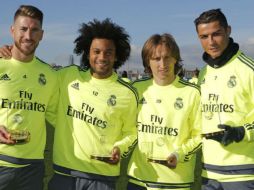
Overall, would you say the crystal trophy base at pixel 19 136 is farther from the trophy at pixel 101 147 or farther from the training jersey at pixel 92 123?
the trophy at pixel 101 147

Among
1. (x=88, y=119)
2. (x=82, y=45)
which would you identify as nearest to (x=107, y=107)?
(x=88, y=119)

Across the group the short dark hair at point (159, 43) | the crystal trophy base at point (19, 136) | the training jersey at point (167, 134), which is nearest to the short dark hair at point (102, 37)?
the short dark hair at point (159, 43)

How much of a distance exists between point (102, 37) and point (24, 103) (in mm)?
1171

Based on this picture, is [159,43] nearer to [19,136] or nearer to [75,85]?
[75,85]

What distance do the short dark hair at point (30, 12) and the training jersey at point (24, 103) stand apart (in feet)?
1.61

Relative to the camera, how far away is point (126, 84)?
508cm

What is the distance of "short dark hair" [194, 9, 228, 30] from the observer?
4.84 metres

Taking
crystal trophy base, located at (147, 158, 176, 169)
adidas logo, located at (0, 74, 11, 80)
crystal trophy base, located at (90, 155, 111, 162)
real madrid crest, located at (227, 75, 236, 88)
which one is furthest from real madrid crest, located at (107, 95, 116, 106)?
real madrid crest, located at (227, 75, 236, 88)

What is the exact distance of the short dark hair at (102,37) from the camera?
5.15 meters

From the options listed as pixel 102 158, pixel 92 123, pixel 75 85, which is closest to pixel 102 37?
pixel 75 85

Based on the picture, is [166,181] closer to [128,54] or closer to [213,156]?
[213,156]

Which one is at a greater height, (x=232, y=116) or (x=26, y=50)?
(x=26, y=50)

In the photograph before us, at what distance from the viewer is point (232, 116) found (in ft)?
15.1

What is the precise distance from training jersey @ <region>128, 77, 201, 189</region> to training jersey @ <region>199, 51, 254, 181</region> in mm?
213
